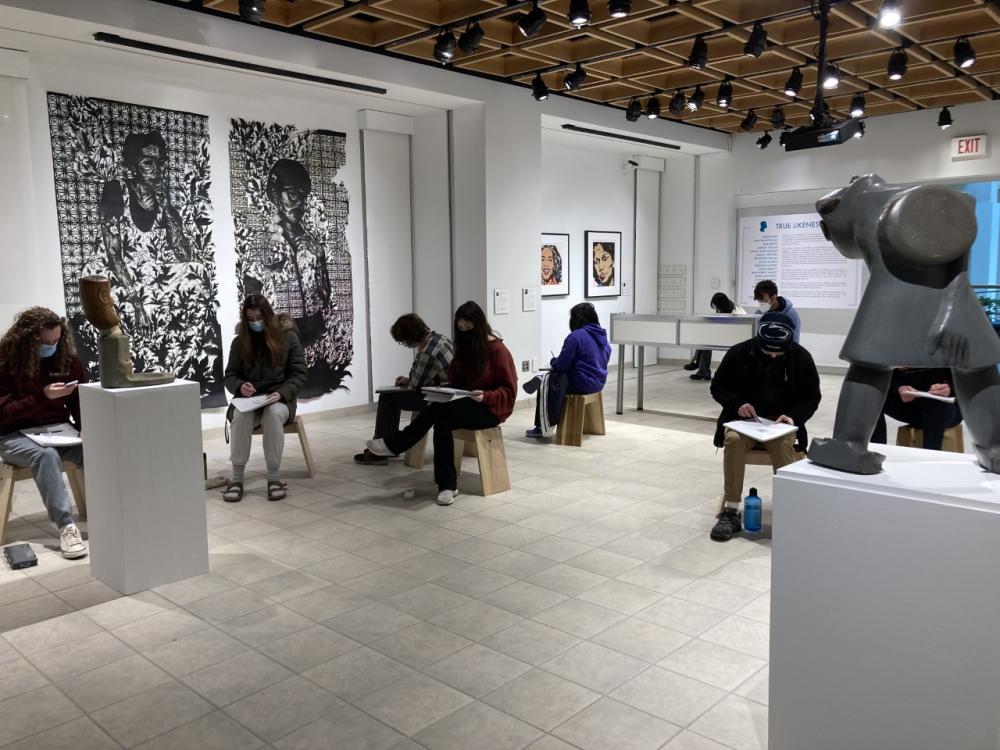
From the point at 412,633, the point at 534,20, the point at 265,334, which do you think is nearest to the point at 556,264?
the point at 534,20

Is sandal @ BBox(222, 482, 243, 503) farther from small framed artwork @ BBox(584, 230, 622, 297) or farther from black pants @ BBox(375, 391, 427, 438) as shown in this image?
small framed artwork @ BBox(584, 230, 622, 297)

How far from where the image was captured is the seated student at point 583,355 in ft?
22.2

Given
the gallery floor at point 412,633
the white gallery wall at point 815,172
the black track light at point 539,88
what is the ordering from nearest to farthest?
the gallery floor at point 412,633, the black track light at point 539,88, the white gallery wall at point 815,172

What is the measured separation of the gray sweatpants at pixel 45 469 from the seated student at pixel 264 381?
1.11 metres

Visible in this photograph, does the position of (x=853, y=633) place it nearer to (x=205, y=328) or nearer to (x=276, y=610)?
(x=276, y=610)

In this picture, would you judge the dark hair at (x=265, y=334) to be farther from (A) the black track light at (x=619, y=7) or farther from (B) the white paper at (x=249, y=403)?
(A) the black track light at (x=619, y=7)

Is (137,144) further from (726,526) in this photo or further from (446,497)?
(726,526)

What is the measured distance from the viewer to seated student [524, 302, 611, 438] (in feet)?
22.2

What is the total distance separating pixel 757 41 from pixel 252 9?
3750 mm

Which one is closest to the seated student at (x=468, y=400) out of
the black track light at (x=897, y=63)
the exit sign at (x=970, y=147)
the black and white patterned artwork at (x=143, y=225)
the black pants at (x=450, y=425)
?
the black pants at (x=450, y=425)

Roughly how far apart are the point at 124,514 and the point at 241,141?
4455mm

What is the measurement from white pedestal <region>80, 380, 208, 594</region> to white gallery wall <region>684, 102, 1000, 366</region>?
8999 millimetres

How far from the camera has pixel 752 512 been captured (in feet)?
14.5

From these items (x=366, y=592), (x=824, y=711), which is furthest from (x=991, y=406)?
(x=366, y=592)
